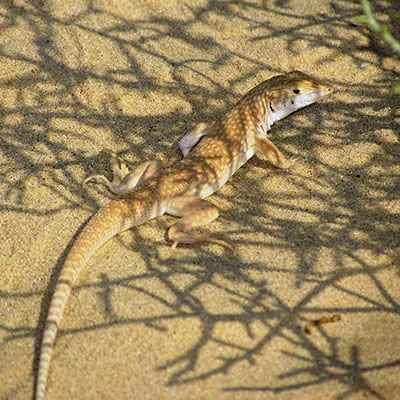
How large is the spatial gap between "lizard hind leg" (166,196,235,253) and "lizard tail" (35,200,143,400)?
8.9 inches

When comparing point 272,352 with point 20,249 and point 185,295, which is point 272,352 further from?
point 20,249

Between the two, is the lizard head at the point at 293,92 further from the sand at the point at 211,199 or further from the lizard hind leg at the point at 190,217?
the lizard hind leg at the point at 190,217

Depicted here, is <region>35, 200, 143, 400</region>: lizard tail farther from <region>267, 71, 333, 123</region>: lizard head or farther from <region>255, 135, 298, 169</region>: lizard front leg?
<region>267, 71, 333, 123</region>: lizard head

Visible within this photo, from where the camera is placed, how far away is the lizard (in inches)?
138

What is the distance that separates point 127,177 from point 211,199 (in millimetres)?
548

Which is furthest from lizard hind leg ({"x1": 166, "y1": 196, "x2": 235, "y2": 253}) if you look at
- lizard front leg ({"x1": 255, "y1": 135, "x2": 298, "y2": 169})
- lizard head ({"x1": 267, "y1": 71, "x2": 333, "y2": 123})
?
lizard head ({"x1": 267, "y1": 71, "x2": 333, "y2": 123})

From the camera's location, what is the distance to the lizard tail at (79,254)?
10.3 ft

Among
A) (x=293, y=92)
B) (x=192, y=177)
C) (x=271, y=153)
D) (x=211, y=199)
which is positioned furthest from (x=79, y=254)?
(x=293, y=92)

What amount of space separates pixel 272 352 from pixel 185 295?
0.55m

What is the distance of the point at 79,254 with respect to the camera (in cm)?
352

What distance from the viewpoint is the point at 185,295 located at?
3.43 metres

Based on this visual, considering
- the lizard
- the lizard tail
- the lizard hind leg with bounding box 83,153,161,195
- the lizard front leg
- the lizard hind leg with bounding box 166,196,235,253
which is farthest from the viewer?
the lizard front leg

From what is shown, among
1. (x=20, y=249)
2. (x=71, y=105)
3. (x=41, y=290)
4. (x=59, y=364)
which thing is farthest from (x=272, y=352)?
(x=71, y=105)

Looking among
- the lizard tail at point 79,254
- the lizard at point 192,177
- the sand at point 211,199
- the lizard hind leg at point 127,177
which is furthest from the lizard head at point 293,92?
the lizard tail at point 79,254
